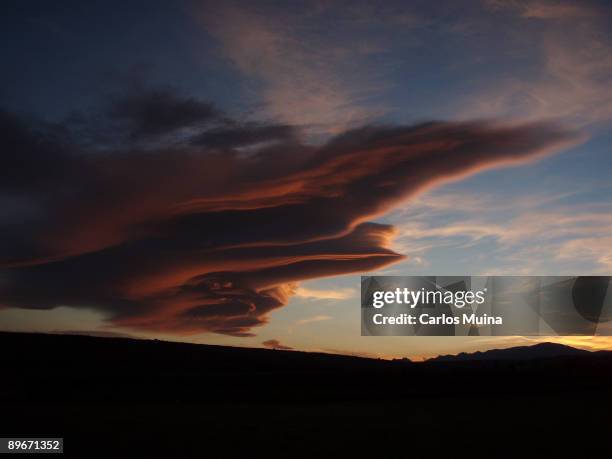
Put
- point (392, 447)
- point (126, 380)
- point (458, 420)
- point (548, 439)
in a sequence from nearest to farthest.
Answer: point (392, 447) → point (548, 439) → point (458, 420) → point (126, 380)

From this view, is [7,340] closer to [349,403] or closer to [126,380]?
[126,380]

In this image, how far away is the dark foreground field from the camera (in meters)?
17.0

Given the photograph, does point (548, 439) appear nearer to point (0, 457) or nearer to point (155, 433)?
point (155, 433)

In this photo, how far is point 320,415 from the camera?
23.3m

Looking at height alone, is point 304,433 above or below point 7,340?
below

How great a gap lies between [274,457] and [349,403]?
12.4 metres

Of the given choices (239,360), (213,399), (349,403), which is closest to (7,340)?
(239,360)

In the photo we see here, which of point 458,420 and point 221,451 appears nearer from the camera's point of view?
point 221,451

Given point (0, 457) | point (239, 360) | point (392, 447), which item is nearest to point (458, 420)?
point (392, 447)

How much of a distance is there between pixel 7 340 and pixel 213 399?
5073cm

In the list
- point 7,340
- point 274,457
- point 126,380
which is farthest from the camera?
point 7,340

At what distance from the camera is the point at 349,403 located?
90.6 feet

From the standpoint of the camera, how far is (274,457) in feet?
51.4

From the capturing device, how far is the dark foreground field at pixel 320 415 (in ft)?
55.9
